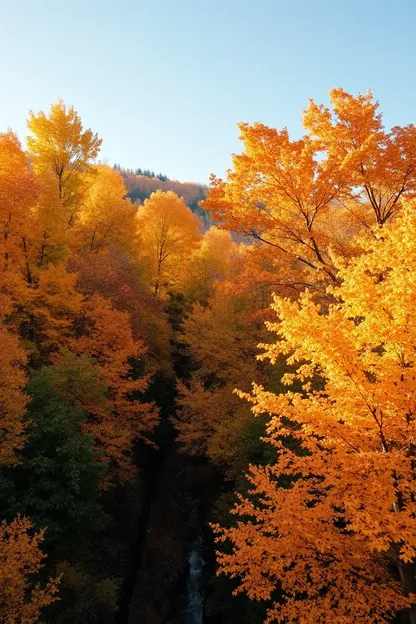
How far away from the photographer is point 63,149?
2434 cm

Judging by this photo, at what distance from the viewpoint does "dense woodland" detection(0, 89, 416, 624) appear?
6.86 metres

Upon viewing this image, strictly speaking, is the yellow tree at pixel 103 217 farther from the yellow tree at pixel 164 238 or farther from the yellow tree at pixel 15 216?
the yellow tree at pixel 15 216

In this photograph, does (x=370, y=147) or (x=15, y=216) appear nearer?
(x=370, y=147)

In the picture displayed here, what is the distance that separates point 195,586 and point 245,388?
9121mm

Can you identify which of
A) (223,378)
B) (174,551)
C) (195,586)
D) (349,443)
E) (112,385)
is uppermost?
(223,378)

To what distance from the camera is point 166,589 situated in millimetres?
16859

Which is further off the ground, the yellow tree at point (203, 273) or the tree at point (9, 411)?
the yellow tree at point (203, 273)

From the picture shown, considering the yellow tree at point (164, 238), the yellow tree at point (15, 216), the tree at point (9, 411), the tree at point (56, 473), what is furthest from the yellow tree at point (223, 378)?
the yellow tree at point (164, 238)

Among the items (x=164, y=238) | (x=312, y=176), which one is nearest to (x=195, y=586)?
(x=312, y=176)

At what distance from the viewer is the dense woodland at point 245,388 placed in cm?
686

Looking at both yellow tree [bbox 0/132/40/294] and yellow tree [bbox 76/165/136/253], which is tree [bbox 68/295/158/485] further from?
yellow tree [bbox 76/165/136/253]

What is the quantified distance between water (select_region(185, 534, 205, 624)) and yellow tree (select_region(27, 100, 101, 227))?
2007 centimetres

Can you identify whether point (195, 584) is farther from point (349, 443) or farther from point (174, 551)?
point (349, 443)

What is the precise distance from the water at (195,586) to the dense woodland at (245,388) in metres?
0.37
